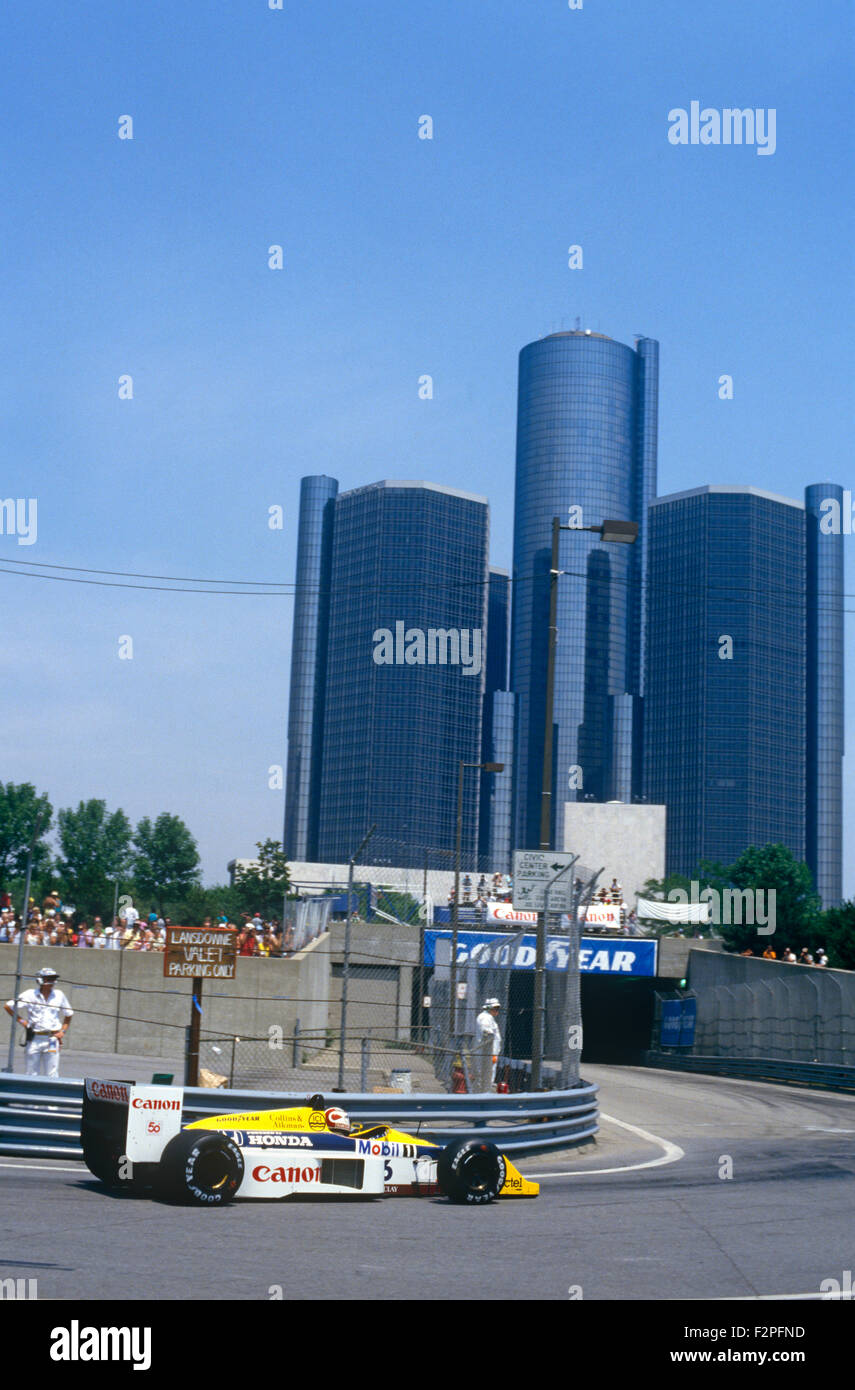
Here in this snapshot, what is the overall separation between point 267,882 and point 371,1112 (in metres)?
109

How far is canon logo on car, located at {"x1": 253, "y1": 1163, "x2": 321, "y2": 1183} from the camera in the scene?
11.5 metres

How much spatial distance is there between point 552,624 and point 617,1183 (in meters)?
7.07

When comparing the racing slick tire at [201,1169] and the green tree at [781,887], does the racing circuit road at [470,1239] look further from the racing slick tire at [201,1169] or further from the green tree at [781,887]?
the green tree at [781,887]

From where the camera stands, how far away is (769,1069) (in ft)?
115

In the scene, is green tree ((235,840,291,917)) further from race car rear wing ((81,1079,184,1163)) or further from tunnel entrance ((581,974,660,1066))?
race car rear wing ((81,1079,184,1163))

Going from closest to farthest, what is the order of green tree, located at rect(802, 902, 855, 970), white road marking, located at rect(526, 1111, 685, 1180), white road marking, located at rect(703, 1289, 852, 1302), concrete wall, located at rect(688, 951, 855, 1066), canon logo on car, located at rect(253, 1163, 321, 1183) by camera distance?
white road marking, located at rect(703, 1289, 852, 1302), canon logo on car, located at rect(253, 1163, 321, 1183), white road marking, located at rect(526, 1111, 685, 1180), concrete wall, located at rect(688, 951, 855, 1066), green tree, located at rect(802, 902, 855, 970)

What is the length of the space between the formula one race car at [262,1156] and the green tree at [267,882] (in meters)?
104

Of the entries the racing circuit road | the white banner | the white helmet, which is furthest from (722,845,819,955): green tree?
the white helmet

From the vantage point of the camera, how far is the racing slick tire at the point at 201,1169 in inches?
436

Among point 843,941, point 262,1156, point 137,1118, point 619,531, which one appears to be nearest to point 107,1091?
point 137,1118

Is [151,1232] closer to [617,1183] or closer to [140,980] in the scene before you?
[617,1183]

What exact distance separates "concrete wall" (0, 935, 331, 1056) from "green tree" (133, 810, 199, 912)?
5156 inches

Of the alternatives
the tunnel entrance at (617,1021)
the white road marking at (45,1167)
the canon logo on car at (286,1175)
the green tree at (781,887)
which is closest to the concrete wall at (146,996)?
the white road marking at (45,1167)
